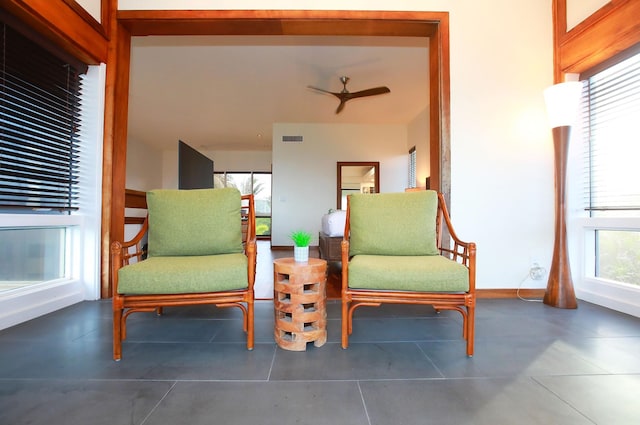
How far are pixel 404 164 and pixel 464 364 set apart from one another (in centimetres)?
579

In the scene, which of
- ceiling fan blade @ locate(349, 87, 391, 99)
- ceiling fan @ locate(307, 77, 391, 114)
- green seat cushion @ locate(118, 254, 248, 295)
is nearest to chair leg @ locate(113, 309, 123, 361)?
green seat cushion @ locate(118, 254, 248, 295)

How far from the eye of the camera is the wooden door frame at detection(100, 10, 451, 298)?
7.98 feet

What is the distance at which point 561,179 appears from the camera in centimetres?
233

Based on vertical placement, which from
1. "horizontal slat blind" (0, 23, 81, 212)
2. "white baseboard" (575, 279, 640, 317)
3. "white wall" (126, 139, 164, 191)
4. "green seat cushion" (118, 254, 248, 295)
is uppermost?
"white wall" (126, 139, 164, 191)

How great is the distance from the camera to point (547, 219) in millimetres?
2545

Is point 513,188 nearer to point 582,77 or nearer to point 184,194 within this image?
point 582,77

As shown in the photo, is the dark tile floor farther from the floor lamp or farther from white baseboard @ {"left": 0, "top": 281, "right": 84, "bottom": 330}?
the floor lamp

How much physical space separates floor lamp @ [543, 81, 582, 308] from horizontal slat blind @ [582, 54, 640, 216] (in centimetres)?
33

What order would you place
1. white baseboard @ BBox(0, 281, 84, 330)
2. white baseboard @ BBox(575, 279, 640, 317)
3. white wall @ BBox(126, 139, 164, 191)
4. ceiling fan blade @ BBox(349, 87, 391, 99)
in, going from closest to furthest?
white baseboard @ BBox(0, 281, 84, 330) < white baseboard @ BBox(575, 279, 640, 317) < ceiling fan blade @ BBox(349, 87, 391, 99) < white wall @ BBox(126, 139, 164, 191)

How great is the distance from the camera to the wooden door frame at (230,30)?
2.43 m

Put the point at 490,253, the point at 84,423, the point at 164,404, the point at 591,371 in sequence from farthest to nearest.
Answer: the point at 490,253 < the point at 591,371 < the point at 164,404 < the point at 84,423

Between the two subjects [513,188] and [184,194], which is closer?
[184,194]

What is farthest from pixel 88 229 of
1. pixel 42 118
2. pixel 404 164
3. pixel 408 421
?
pixel 404 164

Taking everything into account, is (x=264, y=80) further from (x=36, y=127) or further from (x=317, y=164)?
(x=36, y=127)
